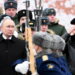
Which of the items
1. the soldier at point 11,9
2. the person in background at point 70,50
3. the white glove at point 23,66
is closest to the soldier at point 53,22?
the soldier at point 11,9

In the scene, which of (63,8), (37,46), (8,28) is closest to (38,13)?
(8,28)

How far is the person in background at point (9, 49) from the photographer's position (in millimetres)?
5176

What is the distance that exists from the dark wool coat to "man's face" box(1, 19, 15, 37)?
106mm

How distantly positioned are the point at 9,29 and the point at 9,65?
47cm

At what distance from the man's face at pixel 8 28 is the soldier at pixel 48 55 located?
1.42m

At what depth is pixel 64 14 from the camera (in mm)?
8250

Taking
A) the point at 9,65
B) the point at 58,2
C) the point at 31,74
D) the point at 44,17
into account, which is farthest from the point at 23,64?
the point at 58,2

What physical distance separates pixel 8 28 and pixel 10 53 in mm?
333

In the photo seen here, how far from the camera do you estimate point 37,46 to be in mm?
3781

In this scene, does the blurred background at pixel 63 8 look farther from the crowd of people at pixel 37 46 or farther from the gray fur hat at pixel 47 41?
the gray fur hat at pixel 47 41

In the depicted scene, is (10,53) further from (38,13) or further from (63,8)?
(63,8)

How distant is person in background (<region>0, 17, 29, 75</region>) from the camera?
204 inches

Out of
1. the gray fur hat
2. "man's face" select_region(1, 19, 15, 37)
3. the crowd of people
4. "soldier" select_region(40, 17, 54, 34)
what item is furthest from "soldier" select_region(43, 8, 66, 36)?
the gray fur hat

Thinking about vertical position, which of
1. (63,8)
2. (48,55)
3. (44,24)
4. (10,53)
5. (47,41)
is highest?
(47,41)
